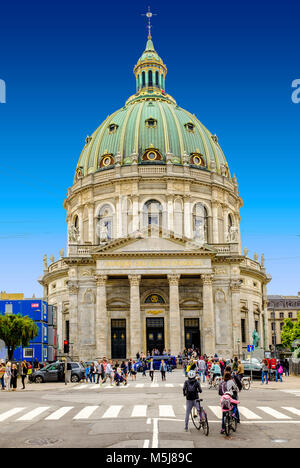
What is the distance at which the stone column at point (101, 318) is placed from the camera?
57594 millimetres

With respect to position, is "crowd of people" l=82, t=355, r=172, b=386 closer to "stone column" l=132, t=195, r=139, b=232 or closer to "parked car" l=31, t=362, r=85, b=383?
"parked car" l=31, t=362, r=85, b=383

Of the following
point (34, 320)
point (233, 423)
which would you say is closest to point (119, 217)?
point (34, 320)

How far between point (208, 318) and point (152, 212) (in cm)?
1797

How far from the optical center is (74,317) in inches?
2419

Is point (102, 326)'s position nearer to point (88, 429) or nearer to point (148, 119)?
point (148, 119)

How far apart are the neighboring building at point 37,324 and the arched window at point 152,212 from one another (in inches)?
624

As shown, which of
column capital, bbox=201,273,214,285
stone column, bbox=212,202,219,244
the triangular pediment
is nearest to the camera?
the triangular pediment

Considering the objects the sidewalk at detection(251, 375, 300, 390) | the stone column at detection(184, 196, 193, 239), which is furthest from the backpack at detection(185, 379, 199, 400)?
the stone column at detection(184, 196, 193, 239)

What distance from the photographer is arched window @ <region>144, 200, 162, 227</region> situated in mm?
71188

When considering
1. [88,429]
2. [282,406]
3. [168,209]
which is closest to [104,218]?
[168,209]

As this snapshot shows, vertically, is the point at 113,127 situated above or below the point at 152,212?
above

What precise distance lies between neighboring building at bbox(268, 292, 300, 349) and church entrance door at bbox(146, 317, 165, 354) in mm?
75269

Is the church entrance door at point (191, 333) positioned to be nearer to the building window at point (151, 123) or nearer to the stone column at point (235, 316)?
the stone column at point (235, 316)

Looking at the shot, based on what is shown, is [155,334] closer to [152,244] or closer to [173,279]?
[173,279]
